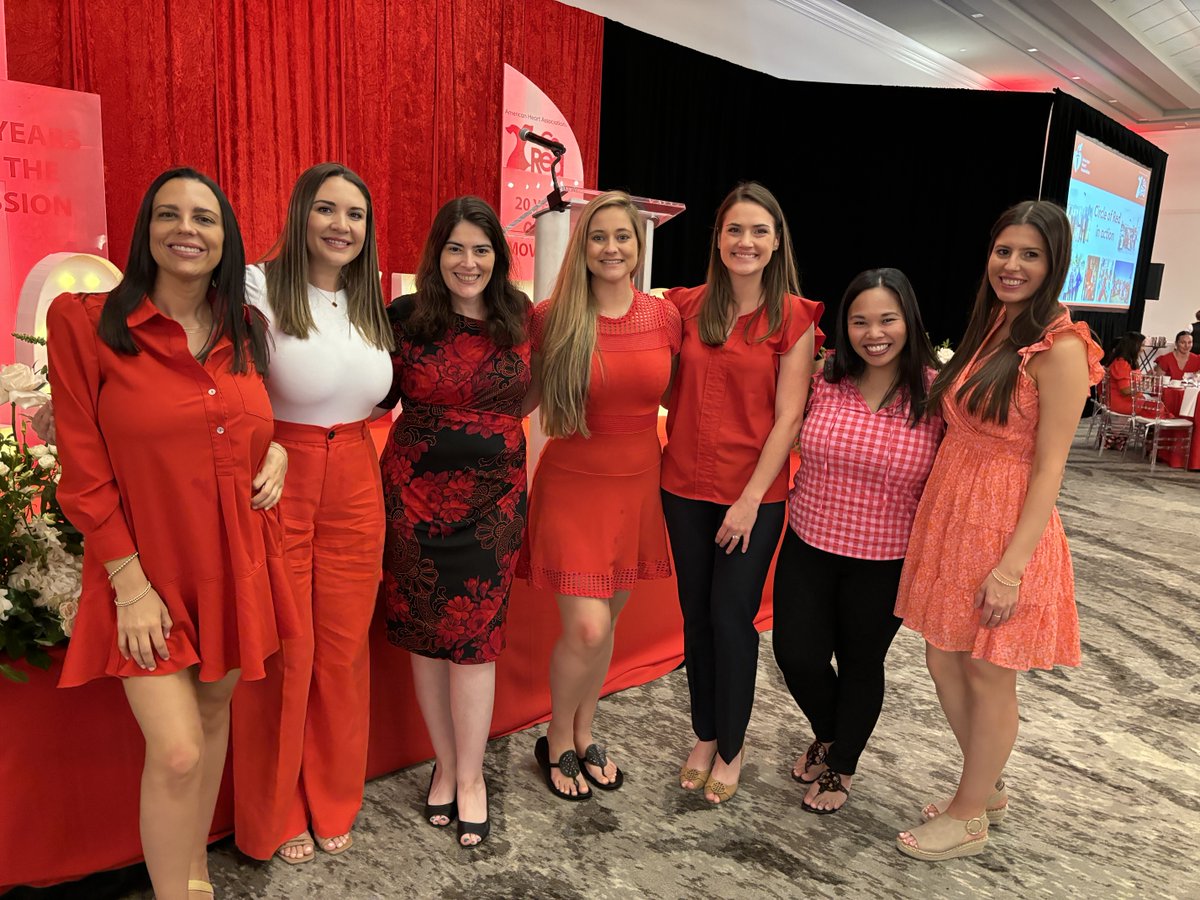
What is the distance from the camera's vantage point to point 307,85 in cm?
599

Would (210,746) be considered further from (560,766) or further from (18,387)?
(560,766)

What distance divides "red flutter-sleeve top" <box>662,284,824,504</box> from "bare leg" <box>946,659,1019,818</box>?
69 centimetres

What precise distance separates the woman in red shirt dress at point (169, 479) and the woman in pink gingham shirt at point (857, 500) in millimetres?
1398

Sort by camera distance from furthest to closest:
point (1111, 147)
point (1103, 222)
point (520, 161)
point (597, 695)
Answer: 1. point (1103, 222)
2. point (1111, 147)
3. point (520, 161)
4. point (597, 695)

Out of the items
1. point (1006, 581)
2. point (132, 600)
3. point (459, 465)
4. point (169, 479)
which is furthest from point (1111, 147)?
point (132, 600)

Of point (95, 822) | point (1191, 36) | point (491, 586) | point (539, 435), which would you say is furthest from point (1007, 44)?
point (95, 822)

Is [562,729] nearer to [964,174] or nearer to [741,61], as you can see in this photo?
[741,61]

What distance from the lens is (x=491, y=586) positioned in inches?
87.0

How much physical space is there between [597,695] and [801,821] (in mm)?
682

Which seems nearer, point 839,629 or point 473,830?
point 473,830

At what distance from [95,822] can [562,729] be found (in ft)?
3.91

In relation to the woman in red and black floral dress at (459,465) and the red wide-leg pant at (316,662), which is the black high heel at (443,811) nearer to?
the woman in red and black floral dress at (459,465)

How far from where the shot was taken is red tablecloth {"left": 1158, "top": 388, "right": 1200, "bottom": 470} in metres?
8.41

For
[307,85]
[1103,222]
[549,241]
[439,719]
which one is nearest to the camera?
[439,719]
